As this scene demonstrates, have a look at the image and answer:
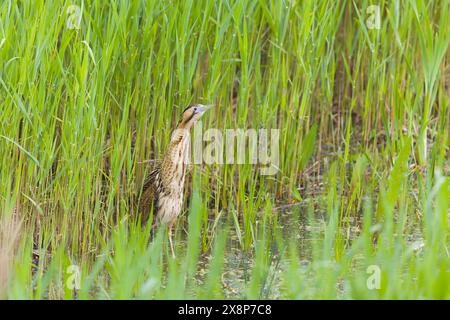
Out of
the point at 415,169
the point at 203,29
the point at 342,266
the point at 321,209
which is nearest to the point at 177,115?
the point at 203,29

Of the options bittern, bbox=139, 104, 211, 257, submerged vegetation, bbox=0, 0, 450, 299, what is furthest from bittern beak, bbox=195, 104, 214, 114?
submerged vegetation, bbox=0, 0, 450, 299

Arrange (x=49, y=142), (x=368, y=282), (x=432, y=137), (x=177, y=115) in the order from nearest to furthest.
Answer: (x=368, y=282) < (x=49, y=142) < (x=177, y=115) < (x=432, y=137)

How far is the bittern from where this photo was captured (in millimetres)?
5555

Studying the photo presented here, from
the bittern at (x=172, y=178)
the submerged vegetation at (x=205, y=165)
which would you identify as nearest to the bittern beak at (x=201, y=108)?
the bittern at (x=172, y=178)

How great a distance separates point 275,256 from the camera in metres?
5.61

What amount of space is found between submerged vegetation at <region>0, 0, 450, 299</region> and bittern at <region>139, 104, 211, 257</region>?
0.35 ft

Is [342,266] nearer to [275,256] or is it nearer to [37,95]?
[275,256]

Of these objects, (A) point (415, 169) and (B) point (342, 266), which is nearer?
(B) point (342, 266)

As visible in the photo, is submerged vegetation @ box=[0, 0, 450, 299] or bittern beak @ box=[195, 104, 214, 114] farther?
bittern beak @ box=[195, 104, 214, 114]

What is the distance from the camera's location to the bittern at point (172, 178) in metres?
5.55

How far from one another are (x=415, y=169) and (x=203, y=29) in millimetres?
1513

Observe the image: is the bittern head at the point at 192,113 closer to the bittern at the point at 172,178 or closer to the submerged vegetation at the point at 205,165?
the bittern at the point at 172,178

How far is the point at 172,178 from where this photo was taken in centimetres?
559

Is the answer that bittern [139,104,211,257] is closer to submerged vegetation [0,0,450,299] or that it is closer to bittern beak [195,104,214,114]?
bittern beak [195,104,214,114]
